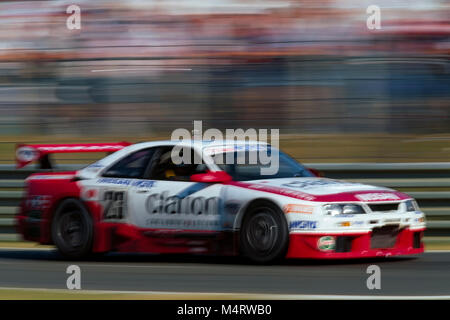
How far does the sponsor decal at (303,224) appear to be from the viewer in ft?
28.7

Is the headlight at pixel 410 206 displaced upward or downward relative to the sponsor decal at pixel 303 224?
upward

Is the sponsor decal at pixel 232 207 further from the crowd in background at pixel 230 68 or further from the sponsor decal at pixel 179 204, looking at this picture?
the crowd in background at pixel 230 68

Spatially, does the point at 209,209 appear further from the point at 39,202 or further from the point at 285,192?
the point at 39,202

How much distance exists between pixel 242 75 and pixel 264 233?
124 inches

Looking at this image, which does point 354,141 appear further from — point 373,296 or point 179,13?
point 373,296

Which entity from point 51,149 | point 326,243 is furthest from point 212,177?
point 51,149

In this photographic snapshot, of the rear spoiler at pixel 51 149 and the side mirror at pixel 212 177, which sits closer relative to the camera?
the side mirror at pixel 212 177

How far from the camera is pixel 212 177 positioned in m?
9.30

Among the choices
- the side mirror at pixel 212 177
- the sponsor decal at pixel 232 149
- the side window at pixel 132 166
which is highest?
the sponsor decal at pixel 232 149

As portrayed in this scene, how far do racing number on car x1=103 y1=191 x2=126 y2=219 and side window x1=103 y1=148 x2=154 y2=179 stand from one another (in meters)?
0.24

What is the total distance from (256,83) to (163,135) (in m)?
1.25

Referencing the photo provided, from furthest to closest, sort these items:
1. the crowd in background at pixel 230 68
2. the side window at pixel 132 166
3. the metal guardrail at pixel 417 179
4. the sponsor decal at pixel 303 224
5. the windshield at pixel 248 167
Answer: the crowd in background at pixel 230 68
the metal guardrail at pixel 417 179
the side window at pixel 132 166
the windshield at pixel 248 167
the sponsor decal at pixel 303 224

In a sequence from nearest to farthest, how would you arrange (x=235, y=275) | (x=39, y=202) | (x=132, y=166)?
(x=235, y=275), (x=132, y=166), (x=39, y=202)

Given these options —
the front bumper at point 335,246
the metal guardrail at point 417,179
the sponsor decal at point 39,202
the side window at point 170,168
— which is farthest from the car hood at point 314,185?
the sponsor decal at point 39,202
